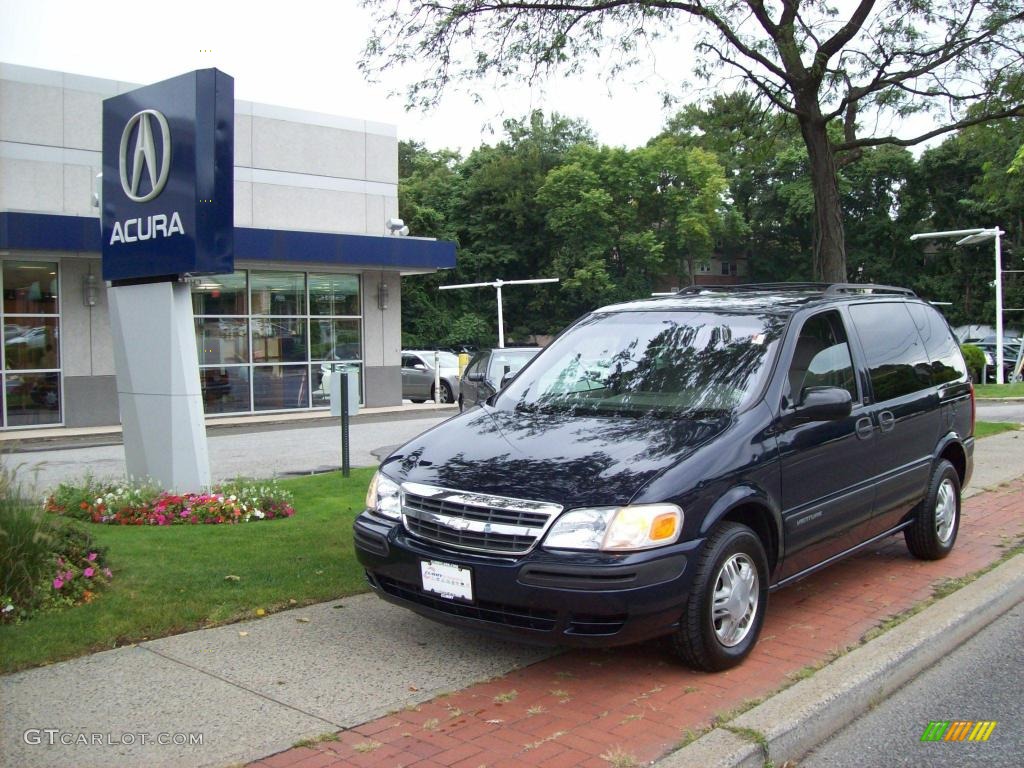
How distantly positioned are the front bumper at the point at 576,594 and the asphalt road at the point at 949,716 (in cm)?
88

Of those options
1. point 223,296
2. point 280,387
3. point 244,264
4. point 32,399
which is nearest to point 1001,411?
point 280,387

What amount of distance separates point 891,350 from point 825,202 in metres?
6.26

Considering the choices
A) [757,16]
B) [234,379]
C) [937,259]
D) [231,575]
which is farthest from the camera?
[937,259]

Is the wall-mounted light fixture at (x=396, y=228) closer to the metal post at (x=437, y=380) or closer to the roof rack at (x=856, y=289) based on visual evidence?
the metal post at (x=437, y=380)

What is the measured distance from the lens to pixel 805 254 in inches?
2362

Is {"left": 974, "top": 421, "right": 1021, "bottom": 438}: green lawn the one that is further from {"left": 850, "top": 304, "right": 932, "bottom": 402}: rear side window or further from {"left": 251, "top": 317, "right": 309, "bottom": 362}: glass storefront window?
{"left": 251, "top": 317, "right": 309, "bottom": 362}: glass storefront window

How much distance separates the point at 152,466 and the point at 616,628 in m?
5.96

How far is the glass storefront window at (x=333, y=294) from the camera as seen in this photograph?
898 inches

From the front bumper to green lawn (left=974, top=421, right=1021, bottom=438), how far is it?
12174 mm

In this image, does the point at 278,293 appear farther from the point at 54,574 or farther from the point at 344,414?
the point at 54,574

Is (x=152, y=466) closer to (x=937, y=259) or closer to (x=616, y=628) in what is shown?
(x=616, y=628)

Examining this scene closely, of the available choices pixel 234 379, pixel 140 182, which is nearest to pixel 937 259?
pixel 234 379

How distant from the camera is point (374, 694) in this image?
14.2 ft

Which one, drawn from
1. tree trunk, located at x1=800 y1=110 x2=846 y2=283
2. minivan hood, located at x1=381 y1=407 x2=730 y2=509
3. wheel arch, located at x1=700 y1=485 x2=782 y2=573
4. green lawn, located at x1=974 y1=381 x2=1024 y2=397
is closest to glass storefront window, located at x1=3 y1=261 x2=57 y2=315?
tree trunk, located at x1=800 y1=110 x2=846 y2=283
